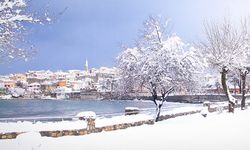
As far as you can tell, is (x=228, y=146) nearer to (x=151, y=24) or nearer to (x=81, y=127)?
(x=81, y=127)

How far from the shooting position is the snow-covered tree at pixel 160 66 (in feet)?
64.0

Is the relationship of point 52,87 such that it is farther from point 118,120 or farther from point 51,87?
point 118,120

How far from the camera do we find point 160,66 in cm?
1939

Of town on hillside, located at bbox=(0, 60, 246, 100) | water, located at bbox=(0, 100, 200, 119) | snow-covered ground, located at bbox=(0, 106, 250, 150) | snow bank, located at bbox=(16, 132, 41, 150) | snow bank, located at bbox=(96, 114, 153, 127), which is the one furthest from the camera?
town on hillside, located at bbox=(0, 60, 246, 100)

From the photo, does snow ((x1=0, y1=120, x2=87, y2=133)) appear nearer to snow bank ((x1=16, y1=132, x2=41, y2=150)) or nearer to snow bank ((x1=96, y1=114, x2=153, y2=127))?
snow bank ((x1=96, y1=114, x2=153, y2=127))

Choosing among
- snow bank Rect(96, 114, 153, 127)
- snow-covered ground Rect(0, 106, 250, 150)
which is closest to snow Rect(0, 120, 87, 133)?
snow-covered ground Rect(0, 106, 250, 150)

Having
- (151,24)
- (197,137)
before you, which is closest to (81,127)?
(197,137)

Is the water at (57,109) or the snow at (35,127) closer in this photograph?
the snow at (35,127)

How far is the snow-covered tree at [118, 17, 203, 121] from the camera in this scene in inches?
768

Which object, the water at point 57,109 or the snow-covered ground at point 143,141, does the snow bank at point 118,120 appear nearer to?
the snow-covered ground at point 143,141

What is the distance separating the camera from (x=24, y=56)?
8.98m

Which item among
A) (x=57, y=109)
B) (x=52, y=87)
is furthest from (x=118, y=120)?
(x=52, y=87)

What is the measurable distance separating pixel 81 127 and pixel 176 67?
21.7 feet

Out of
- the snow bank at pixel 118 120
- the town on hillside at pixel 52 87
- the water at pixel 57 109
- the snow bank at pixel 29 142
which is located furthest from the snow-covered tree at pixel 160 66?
the town on hillside at pixel 52 87
